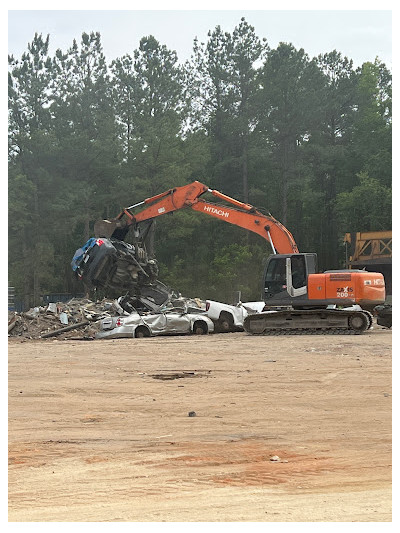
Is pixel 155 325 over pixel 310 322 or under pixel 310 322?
under

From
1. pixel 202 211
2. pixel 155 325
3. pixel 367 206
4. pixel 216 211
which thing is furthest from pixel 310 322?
pixel 367 206

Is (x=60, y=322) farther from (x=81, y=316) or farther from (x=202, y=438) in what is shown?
(x=202, y=438)

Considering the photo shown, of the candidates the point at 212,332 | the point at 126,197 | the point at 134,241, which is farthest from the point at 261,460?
the point at 126,197

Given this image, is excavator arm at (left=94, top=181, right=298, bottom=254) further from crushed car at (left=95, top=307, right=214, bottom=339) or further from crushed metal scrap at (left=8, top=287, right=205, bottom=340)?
crushed car at (left=95, top=307, right=214, bottom=339)

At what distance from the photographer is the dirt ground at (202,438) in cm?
707

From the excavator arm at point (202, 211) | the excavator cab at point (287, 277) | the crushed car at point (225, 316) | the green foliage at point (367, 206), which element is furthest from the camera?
the green foliage at point (367, 206)

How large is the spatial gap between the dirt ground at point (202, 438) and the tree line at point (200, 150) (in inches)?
1397

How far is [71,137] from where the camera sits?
5441 cm

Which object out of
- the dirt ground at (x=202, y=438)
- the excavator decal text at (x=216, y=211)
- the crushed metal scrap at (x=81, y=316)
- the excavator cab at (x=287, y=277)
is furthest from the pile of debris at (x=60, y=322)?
the dirt ground at (x=202, y=438)

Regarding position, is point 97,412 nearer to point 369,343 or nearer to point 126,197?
point 369,343

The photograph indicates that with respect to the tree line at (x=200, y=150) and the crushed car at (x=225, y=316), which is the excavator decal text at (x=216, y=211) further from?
the tree line at (x=200, y=150)

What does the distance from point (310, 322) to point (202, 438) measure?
14.1 metres

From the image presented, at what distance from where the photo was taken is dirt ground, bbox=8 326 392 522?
707 cm

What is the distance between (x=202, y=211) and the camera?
2877cm
